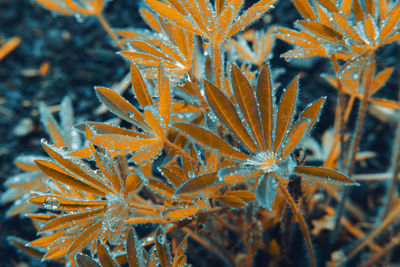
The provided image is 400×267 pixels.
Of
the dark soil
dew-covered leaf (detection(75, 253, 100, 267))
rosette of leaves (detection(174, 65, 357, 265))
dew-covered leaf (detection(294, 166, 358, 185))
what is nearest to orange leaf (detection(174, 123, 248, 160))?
rosette of leaves (detection(174, 65, 357, 265))

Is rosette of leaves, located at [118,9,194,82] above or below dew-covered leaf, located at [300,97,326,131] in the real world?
above

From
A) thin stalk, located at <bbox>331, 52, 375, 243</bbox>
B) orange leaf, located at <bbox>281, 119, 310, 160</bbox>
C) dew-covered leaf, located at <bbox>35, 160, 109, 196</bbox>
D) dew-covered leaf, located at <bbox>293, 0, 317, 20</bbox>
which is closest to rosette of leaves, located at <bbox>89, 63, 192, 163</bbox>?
dew-covered leaf, located at <bbox>35, 160, 109, 196</bbox>

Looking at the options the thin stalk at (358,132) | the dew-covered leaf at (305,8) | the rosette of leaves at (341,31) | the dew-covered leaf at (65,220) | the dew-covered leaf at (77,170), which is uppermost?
the dew-covered leaf at (305,8)

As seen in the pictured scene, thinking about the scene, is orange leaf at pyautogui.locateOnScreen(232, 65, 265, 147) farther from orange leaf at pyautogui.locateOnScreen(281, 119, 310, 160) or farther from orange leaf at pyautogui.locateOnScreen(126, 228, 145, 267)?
orange leaf at pyautogui.locateOnScreen(126, 228, 145, 267)

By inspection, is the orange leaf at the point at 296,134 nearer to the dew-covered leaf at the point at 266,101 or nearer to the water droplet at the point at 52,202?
the dew-covered leaf at the point at 266,101

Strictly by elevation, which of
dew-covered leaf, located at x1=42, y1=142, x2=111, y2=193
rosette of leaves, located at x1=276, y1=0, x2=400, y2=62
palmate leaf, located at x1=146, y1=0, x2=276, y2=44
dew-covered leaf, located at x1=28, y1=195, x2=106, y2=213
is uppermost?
palmate leaf, located at x1=146, y1=0, x2=276, y2=44

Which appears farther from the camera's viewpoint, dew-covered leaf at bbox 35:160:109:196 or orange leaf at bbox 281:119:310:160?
dew-covered leaf at bbox 35:160:109:196

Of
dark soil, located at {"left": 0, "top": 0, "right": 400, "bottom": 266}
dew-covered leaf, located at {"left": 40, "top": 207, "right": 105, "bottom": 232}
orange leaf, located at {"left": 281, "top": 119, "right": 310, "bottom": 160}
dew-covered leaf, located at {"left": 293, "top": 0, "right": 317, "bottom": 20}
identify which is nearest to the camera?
orange leaf, located at {"left": 281, "top": 119, "right": 310, "bottom": 160}

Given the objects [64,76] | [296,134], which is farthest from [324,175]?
[64,76]

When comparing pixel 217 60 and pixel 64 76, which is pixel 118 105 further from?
pixel 64 76

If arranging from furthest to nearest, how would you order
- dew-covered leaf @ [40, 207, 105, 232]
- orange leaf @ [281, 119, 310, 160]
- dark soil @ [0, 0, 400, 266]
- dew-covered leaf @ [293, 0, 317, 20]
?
dark soil @ [0, 0, 400, 266], dew-covered leaf @ [293, 0, 317, 20], dew-covered leaf @ [40, 207, 105, 232], orange leaf @ [281, 119, 310, 160]

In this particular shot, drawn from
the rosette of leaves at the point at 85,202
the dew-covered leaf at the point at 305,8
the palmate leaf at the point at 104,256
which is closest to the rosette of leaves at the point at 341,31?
the dew-covered leaf at the point at 305,8
